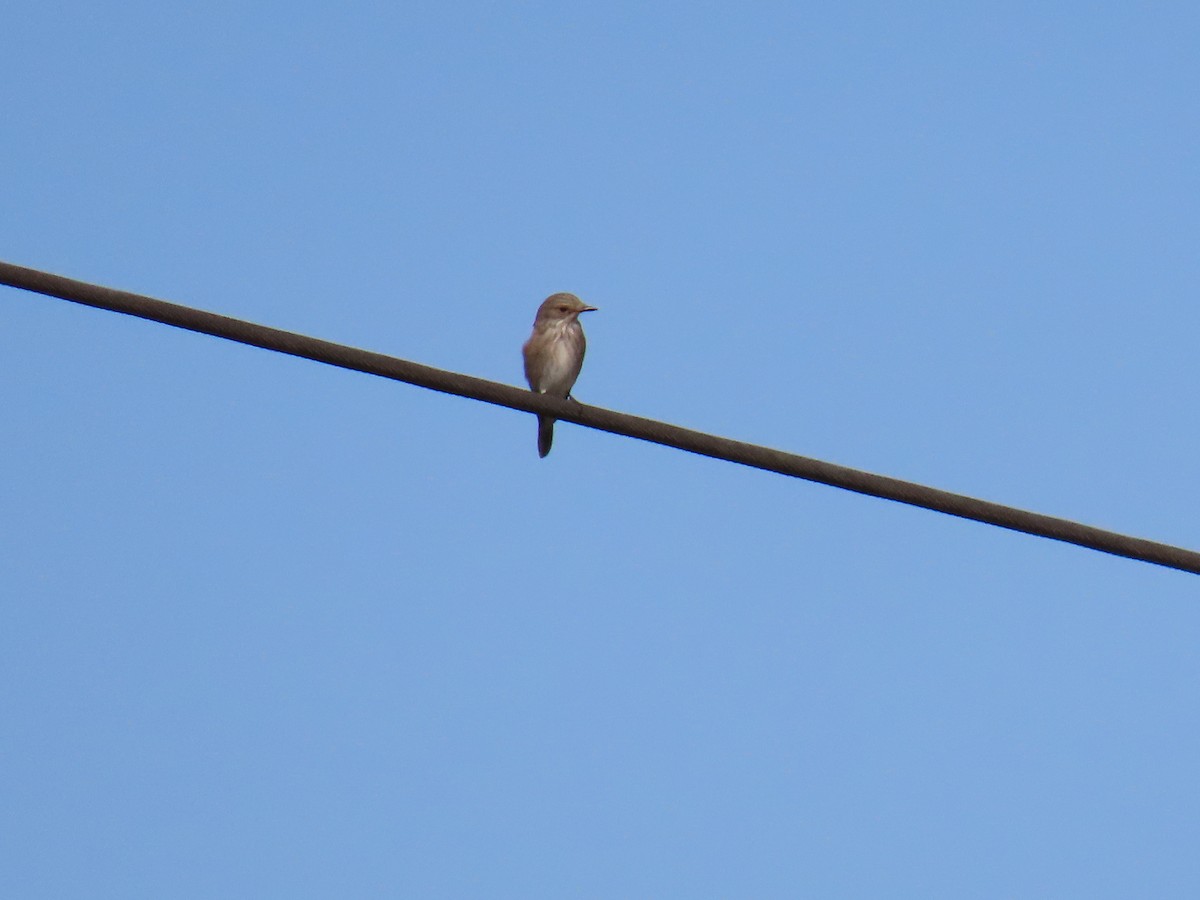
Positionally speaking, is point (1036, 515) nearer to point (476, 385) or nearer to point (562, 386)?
point (476, 385)

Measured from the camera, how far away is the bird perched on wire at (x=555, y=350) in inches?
451

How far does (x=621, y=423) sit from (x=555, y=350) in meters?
6.14

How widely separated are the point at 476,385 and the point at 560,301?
6265mm

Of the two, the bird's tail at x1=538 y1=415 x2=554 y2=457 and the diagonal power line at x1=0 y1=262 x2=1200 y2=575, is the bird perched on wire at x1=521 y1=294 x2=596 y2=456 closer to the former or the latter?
the bird's tail at x1=538 y1=415 x2=554 y2=457

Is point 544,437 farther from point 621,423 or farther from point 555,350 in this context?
point 621,423

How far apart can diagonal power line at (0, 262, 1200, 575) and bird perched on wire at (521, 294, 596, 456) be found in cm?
611

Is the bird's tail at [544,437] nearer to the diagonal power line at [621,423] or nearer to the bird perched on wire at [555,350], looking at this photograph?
the bird perched on wire at [555,350]

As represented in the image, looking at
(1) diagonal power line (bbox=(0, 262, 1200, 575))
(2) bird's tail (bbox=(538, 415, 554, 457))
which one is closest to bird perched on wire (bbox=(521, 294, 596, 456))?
(2) bird's tail (bbox=(538, 415, 554, 457))

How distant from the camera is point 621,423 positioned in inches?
211

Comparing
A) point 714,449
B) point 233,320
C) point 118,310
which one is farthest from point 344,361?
point 714,449

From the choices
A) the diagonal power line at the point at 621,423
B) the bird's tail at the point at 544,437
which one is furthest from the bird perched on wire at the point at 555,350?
the diagonal power line at the point at 621,423

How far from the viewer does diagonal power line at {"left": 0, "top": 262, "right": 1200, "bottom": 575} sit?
16.0ft

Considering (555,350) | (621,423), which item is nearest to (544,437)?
(555,350)

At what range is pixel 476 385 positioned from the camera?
529cm
